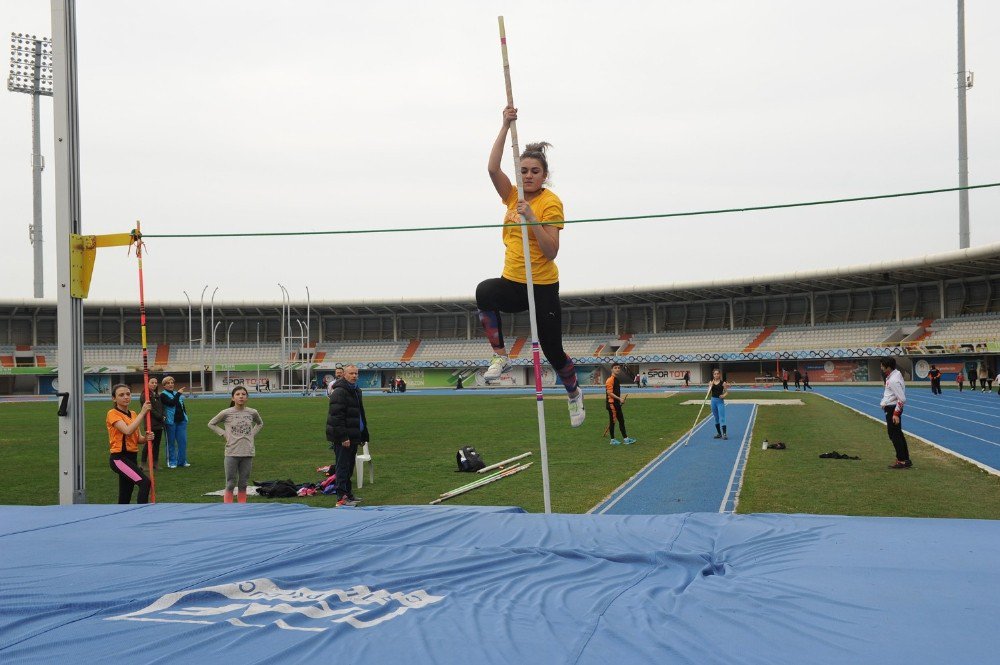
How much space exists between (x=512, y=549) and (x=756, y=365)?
4941 cm

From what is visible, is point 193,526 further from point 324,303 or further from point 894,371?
point 324,303

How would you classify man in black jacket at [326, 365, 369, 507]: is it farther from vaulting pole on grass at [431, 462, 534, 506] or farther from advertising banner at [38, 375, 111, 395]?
advertising banner at [38, 375, 111, 395]

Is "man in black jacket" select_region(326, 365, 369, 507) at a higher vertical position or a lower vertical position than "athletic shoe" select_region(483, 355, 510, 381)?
lower

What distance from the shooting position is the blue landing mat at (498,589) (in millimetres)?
2617

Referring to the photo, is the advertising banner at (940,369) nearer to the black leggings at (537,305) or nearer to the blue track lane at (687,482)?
the blue track lane at (687,482)

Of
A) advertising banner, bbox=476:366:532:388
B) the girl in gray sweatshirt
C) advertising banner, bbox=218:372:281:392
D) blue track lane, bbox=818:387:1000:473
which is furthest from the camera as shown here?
advertising banner, bbox=218:372:281:392

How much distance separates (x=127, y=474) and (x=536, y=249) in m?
4.69

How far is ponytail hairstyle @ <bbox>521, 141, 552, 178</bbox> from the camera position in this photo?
18.0 feet

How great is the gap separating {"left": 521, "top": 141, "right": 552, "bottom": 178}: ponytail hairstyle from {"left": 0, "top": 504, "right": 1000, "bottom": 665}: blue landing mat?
252 cm

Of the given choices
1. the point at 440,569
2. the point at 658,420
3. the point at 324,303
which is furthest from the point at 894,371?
the point at 324,303

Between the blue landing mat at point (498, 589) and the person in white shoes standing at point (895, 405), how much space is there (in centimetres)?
599

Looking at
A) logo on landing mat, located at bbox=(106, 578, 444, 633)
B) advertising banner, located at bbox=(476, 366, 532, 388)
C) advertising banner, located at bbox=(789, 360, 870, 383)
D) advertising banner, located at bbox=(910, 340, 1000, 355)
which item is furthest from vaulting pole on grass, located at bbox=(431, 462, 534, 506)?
advertising banner, located at bbox=(476, 366, 532, 388)

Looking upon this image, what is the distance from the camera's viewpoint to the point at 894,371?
32.7 feet

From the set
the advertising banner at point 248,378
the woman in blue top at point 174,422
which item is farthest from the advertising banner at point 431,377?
the woman in blue top at point 174,422
